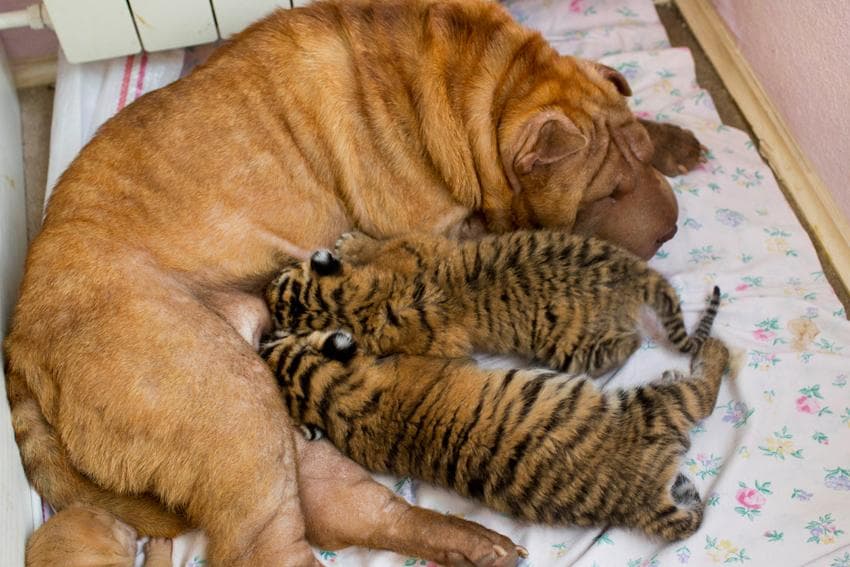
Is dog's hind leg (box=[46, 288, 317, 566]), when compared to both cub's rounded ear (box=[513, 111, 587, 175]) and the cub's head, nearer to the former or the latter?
the cub's head

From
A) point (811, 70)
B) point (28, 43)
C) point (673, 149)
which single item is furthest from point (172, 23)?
point (811, 70)

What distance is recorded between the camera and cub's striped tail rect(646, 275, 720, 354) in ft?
8.30

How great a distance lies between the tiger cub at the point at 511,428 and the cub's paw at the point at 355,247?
328 mm

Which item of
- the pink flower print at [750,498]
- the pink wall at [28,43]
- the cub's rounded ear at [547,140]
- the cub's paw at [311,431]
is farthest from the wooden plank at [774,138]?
the pink wall at [28,43]

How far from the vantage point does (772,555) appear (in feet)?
7.58

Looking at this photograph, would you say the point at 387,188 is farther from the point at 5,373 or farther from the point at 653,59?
the point at 653,59

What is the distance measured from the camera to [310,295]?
2.54 metres

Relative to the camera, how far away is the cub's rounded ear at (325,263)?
2.52 meters

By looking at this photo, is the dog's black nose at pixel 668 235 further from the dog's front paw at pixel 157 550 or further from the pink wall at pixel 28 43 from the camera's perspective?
the pink wall at pixel 28 43

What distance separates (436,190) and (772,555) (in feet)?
4.34

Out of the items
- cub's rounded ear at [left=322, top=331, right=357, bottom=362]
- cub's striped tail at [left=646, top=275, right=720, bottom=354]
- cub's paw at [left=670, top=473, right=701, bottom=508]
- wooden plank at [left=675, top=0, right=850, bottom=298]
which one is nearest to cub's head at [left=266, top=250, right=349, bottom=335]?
cub's rounded ear at [left=322, top=331, right=357, bottom=362]

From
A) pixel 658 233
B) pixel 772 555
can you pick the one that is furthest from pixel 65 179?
pixel 772 555

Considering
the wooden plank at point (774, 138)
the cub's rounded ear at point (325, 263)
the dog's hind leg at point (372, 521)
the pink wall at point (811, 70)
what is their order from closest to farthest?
the dog's hind leg at point (372, 521)
the cub's rounded ear at point (325, 263)
the pink wall at point (811, 70)
the wooden plank at point (774, 138)

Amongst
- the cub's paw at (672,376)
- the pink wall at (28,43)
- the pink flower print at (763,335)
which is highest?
the pink wall at (28,43)
